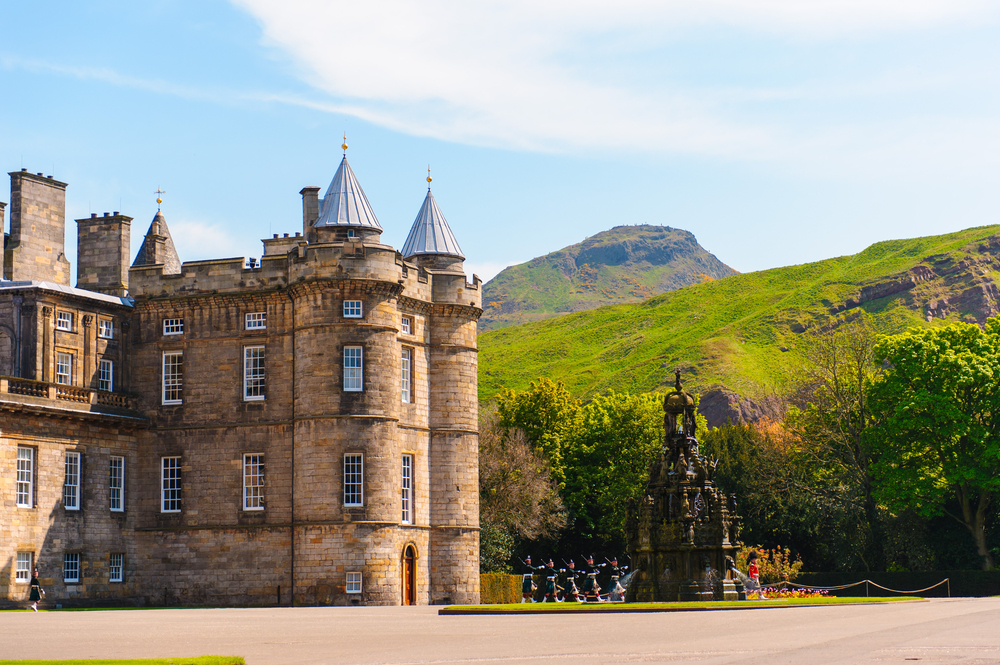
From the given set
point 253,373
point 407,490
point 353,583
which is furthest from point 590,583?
point 253,373

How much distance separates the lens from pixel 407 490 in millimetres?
49344

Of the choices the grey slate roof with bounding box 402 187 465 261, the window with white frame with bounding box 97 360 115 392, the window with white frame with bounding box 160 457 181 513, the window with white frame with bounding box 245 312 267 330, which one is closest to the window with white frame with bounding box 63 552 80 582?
the window with white frame with bounding box 160 457 181 513

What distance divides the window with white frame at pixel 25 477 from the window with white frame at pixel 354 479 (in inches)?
469

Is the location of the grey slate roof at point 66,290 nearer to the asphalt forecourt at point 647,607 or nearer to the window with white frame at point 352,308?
the window with white frame at point 352,308

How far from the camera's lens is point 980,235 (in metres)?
166

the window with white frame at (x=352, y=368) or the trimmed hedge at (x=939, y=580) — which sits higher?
the window with white frame at (x=352, y=368)

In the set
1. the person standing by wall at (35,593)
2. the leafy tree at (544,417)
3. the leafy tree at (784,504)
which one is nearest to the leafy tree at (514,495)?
the leafy tree at (544,417)

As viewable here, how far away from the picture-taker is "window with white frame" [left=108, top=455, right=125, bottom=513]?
49.2m

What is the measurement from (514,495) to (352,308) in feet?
61.7

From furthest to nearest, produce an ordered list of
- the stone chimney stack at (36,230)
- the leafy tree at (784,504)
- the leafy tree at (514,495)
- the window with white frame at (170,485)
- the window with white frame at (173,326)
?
the leafy tree at (514,495) → the leafy tree at (784,504) → the stone chimney stack at (36,230) → the window with white frame at (173,326) → the window with white frame at (170,485)

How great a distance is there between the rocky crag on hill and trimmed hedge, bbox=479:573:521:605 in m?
74.1

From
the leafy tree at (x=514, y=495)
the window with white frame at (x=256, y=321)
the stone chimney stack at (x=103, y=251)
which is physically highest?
the stone chimney stack at (x=103, y=251)

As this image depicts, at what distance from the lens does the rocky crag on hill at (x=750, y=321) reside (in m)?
138

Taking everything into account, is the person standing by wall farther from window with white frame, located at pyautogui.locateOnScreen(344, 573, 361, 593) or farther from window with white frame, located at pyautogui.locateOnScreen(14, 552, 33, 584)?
window with white frame, located at pyautogui.locateOnScreen(344, 573, 361, 593)
